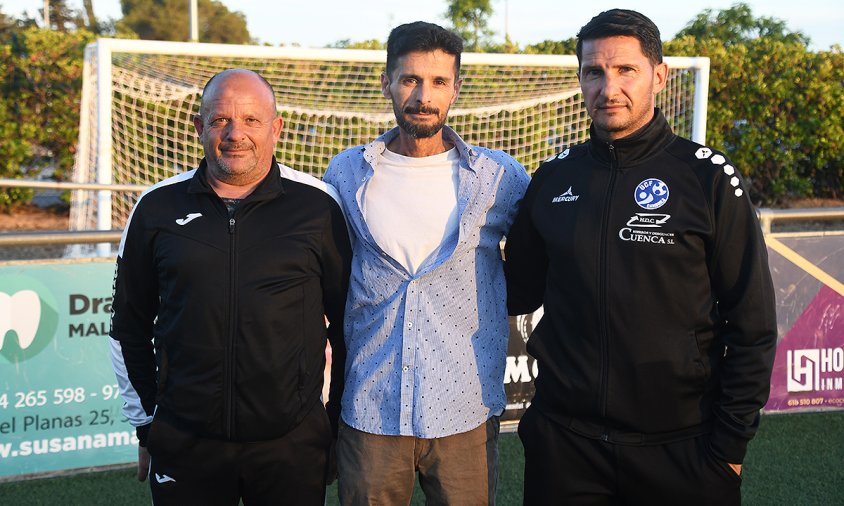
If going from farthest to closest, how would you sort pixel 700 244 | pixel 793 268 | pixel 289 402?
pixel 793 268 → pixel 289 402 → pixel 700 244

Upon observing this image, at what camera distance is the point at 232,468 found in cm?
276

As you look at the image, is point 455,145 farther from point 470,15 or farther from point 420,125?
point 470,15

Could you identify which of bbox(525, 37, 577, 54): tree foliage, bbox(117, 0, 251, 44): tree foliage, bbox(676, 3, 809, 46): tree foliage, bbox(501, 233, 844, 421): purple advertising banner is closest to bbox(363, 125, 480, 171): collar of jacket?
bbox(501, 233, 844, 421): purple advertising banner

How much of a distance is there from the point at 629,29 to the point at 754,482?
3.05 metres

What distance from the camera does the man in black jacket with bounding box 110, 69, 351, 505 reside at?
2713 millimetres

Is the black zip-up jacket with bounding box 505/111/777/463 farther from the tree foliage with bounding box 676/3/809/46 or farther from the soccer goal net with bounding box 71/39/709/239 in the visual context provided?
the tree foliage with bounding box 676/3/809/46

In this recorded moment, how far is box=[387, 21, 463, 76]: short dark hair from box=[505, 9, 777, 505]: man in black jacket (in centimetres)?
47

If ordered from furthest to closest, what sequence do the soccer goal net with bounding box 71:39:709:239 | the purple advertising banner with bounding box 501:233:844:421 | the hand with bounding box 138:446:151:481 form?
the soccer goal net with bounding box 71:39:709:239 < the purple advertising banner with bounding box 501:233:844:421 < the hand with bounding box 138:446:151:481

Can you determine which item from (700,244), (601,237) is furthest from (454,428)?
(700,244)

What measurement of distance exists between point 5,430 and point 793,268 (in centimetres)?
493

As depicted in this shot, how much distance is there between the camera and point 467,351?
2.95m

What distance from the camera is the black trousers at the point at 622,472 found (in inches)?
103

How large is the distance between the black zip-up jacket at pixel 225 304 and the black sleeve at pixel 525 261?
64cm

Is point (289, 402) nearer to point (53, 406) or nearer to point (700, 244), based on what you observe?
point (700, 244)
